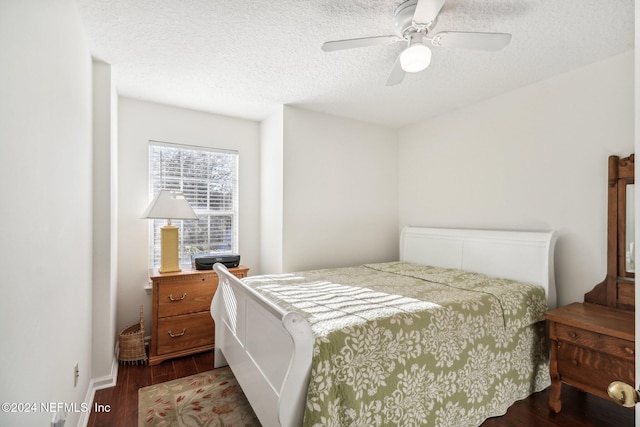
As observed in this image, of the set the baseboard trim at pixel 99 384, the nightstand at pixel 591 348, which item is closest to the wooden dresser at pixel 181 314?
the baseboard trim at pixel 99 384

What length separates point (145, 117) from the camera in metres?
3.18

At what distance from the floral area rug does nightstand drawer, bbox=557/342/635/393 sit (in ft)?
6.56

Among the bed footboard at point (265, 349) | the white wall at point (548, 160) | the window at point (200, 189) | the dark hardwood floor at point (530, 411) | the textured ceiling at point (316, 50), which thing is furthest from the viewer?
the window at point (200, 189)

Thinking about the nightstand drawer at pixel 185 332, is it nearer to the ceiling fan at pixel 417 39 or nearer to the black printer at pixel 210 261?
the black printer at pixel 210 261

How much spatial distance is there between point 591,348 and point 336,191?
2513mm

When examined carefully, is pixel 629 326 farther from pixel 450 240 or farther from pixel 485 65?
pixel 485 65

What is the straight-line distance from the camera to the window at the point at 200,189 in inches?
128

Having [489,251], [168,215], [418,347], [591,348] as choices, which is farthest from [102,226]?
[591,348]

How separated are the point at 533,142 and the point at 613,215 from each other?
2.74 feet

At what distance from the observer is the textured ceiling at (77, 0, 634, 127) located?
69.1 inches

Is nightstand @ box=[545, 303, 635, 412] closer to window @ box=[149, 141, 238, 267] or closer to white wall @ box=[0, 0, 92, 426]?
white wall @ box=[0, 0, 92, 426]

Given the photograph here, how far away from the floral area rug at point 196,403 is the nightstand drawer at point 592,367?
2000 millimetres

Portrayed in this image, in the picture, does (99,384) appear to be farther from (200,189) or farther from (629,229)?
(629,229)

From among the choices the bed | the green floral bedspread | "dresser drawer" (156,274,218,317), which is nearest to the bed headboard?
the bed
